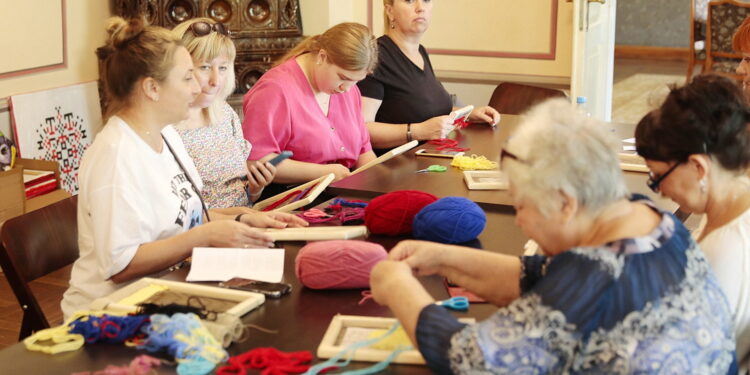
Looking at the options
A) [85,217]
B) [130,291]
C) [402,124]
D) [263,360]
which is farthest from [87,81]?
[263,360]

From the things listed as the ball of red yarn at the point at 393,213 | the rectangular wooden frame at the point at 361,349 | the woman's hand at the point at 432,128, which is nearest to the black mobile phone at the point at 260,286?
the rectangular wooden frame at the point at 361,349

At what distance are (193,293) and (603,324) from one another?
91 cm

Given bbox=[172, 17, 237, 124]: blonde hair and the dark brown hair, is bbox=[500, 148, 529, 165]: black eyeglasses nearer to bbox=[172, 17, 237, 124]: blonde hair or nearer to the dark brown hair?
the dark brown hair

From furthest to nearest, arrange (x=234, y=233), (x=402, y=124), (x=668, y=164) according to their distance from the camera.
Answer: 1. (x=402, y=124)
2. (x=234, y=233)
3. (x=668, y=164)

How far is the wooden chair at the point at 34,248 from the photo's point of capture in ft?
7.29

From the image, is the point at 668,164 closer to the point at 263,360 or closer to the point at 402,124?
the point at 263,360

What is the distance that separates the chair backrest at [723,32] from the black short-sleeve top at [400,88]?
195 inches

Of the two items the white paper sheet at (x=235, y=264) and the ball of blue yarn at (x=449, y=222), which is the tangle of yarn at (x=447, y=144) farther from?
the white paper sheet at (x=235, y=264)

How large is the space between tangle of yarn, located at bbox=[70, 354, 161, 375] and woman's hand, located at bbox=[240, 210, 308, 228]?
2.54 feet

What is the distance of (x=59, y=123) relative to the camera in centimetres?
472

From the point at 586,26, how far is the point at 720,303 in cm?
397

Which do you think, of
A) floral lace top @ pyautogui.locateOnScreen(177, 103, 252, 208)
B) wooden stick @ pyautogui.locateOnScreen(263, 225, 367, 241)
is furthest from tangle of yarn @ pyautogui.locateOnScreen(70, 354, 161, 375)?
floral lace top @ pyautogui.locateOnScreen(177, 103, 252, 208)

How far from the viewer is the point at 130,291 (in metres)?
1.87

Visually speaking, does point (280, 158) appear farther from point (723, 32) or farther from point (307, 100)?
point (723, 32)
